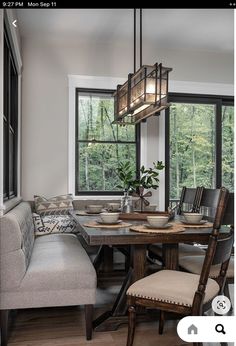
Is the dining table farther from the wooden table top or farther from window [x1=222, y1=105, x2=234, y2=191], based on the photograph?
window [x1=222, y1=105, x2=234, y2=191]

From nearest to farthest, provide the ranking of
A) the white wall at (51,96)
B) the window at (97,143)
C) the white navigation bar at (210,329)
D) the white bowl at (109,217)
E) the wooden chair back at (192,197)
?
the white navigation bar at (210,329) → the white bowl at (109,217) → the wooden chair back at (192,197) → the white wall at (51,96) → the window at (97,143)

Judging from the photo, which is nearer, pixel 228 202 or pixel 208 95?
pixel 228 202

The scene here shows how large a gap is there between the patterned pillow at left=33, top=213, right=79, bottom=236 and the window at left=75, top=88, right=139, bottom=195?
77 cm

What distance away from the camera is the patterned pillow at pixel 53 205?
153 inches

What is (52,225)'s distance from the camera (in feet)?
11.8

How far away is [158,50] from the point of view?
4.61m

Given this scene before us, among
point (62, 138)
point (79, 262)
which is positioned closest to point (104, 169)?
point (62, 138)

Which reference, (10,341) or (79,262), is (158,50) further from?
(10,341)

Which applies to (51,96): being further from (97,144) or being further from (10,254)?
(10,254)

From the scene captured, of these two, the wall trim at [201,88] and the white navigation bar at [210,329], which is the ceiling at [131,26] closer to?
the wall trim at [201,88]

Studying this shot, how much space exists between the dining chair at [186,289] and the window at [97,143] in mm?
2568

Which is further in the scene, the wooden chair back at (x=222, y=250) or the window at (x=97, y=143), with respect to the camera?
the window at (x=97, y=143)

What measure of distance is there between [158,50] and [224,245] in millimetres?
3466

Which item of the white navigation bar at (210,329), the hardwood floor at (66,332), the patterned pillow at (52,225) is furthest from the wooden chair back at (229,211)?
the patterned pillow at (52,225)
